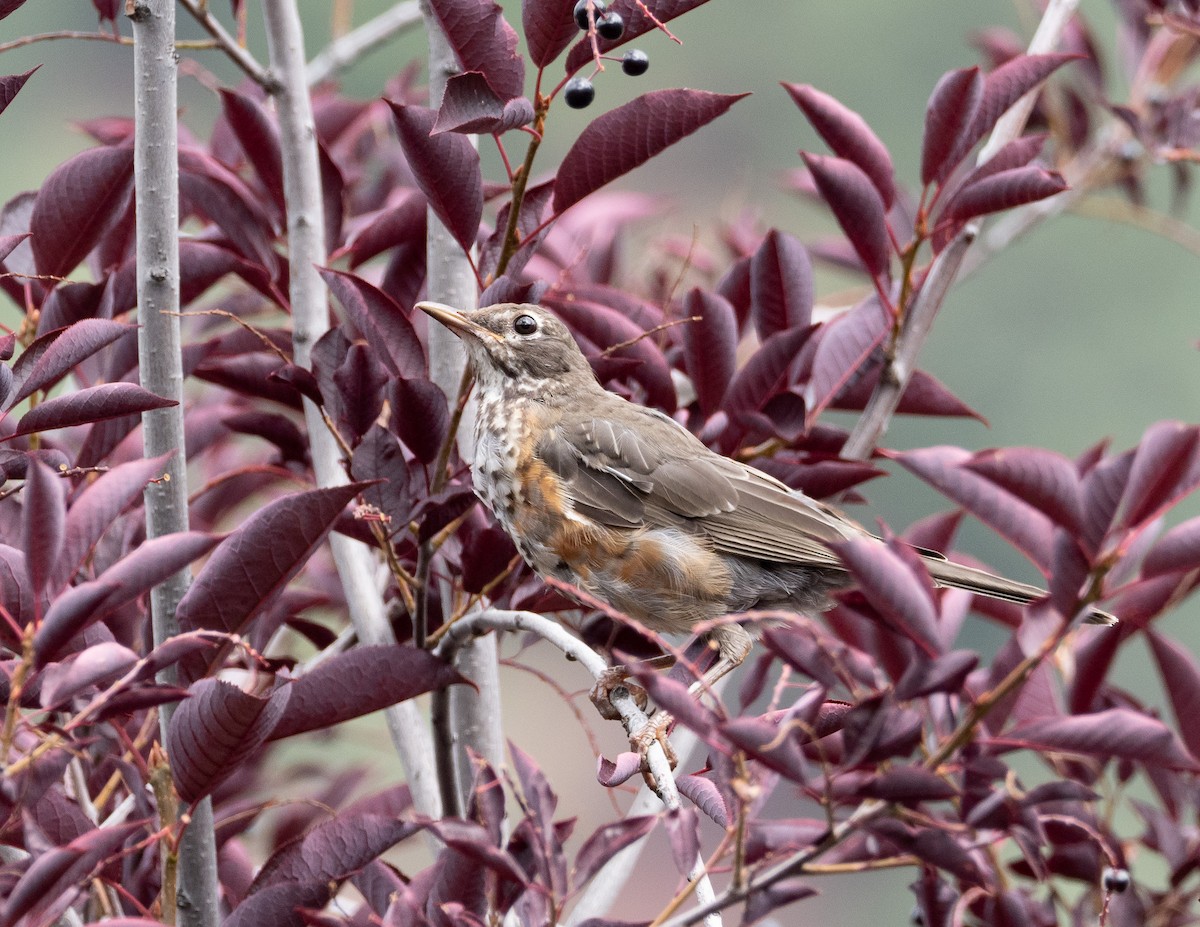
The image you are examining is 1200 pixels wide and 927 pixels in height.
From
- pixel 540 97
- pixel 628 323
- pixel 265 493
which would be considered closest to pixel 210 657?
pixel 540 97

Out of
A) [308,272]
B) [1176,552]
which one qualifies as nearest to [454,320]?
[308,272]

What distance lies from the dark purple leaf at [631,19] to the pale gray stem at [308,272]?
2.62 feet

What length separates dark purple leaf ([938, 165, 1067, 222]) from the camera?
2234 mm

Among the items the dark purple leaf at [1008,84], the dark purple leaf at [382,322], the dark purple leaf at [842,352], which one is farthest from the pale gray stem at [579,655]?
the dark purple leaf at [1008,84]

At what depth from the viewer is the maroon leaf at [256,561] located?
1662mm

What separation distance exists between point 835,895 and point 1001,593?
9318 mm

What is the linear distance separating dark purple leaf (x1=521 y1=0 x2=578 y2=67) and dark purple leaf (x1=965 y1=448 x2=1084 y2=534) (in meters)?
0.92

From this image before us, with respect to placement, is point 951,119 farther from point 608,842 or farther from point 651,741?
point 608,842

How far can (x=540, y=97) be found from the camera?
75.6 inches

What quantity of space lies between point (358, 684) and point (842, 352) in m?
1.16

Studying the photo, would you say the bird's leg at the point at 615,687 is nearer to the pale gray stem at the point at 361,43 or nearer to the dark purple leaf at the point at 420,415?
the dark purple leaf at the point at 420,415

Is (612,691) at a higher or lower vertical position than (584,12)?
lower

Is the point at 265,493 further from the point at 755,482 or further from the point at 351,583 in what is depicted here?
the point at 755,482

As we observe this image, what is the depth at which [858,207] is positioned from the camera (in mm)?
2422
